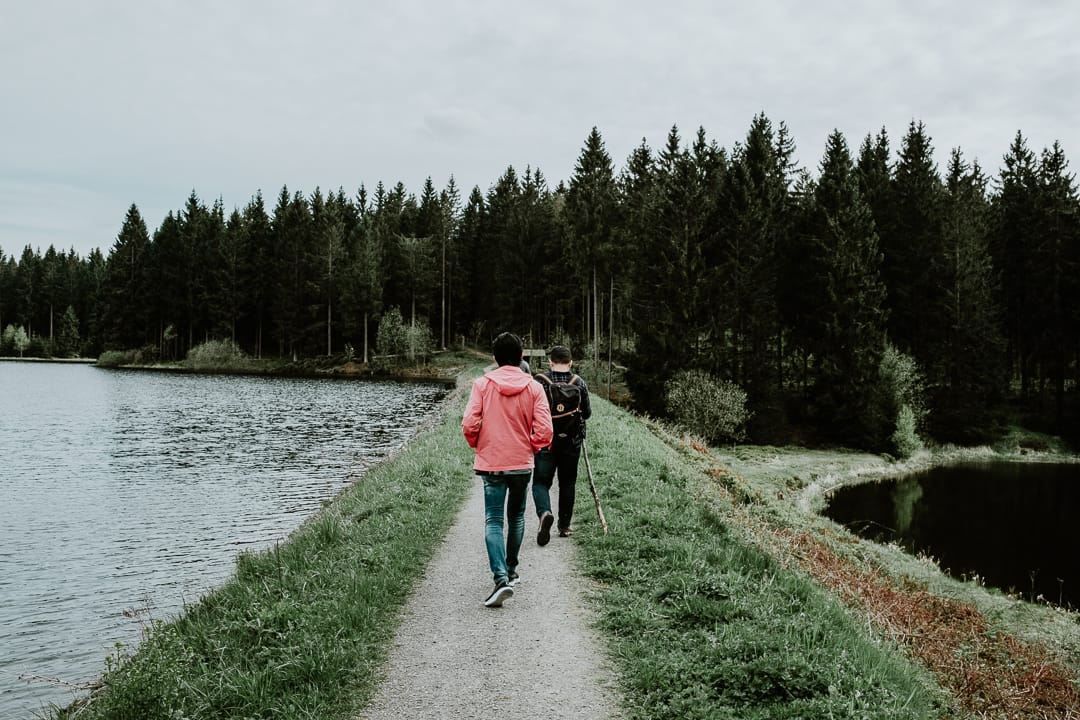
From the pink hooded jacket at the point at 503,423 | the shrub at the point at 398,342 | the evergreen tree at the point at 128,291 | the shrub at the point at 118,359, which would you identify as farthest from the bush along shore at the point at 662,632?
the evergreen tree at the point at 128,291

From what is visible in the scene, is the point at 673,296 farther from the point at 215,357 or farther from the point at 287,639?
the point at 215,357

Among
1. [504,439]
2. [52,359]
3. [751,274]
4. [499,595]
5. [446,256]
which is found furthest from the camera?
[52,359]

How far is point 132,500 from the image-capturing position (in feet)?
56.5

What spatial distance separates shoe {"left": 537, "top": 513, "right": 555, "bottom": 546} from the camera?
8352mm

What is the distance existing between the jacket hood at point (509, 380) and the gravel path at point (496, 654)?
84.6 inches

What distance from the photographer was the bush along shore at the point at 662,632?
4.81m

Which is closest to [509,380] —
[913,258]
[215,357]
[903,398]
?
[903,398]

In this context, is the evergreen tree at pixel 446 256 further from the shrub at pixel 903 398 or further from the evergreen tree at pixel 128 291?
the shrub at pixel 903 398

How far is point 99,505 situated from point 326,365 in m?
57.1

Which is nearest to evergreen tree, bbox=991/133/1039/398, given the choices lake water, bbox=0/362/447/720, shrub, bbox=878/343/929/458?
shrub, bbox=878/343/929/458

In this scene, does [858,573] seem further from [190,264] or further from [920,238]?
[190,264]

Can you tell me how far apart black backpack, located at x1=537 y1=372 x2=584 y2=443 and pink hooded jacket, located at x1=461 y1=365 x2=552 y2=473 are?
1.70 meters

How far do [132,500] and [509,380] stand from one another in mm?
15195

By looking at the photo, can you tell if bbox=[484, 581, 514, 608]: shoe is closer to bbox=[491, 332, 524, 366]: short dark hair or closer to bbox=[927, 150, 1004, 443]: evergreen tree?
bbox=[491, 332, 524, 366]: short dark hair
